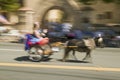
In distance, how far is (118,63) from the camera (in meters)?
17.2

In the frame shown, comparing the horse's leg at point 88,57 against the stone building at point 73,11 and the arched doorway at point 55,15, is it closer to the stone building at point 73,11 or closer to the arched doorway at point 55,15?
the stone building at point 73,11

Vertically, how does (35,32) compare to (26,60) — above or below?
above

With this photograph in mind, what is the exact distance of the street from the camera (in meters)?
13.9

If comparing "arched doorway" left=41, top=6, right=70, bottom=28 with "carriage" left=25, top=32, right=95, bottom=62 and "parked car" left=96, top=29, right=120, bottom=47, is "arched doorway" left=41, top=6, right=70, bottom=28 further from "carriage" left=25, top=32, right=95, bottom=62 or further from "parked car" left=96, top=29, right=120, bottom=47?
"carriage" left=25, top=32, right=95, bottom=62

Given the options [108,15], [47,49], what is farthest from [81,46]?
[108,15]

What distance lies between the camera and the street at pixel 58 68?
45.8 feet

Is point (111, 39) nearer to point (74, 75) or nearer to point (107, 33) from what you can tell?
point (107, 33)

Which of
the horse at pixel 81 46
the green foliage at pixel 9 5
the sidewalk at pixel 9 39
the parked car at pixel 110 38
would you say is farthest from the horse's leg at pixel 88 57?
the green foliage at pixel 9 5

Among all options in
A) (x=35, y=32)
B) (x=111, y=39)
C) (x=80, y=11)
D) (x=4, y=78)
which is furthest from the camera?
(x=80, y=11)

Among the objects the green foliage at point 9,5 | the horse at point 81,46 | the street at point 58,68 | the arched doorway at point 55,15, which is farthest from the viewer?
the arched doorway at point 55,15

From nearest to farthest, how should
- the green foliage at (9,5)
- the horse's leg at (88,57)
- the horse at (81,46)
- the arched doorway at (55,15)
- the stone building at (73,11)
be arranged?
1. the horse at (81,46)
2. the horse's leg at (88,57)
3. the green foliage at (9,5)
4. the stone building at (73,11)
5. the arched doorway at (55,15)

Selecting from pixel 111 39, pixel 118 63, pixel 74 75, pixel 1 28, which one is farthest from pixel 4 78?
pixel 1 28

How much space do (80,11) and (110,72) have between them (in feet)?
86.6

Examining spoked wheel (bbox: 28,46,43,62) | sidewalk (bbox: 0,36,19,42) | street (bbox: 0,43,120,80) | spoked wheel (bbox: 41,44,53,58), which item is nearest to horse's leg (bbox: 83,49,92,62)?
street (bbox: 0,43,120,80)
